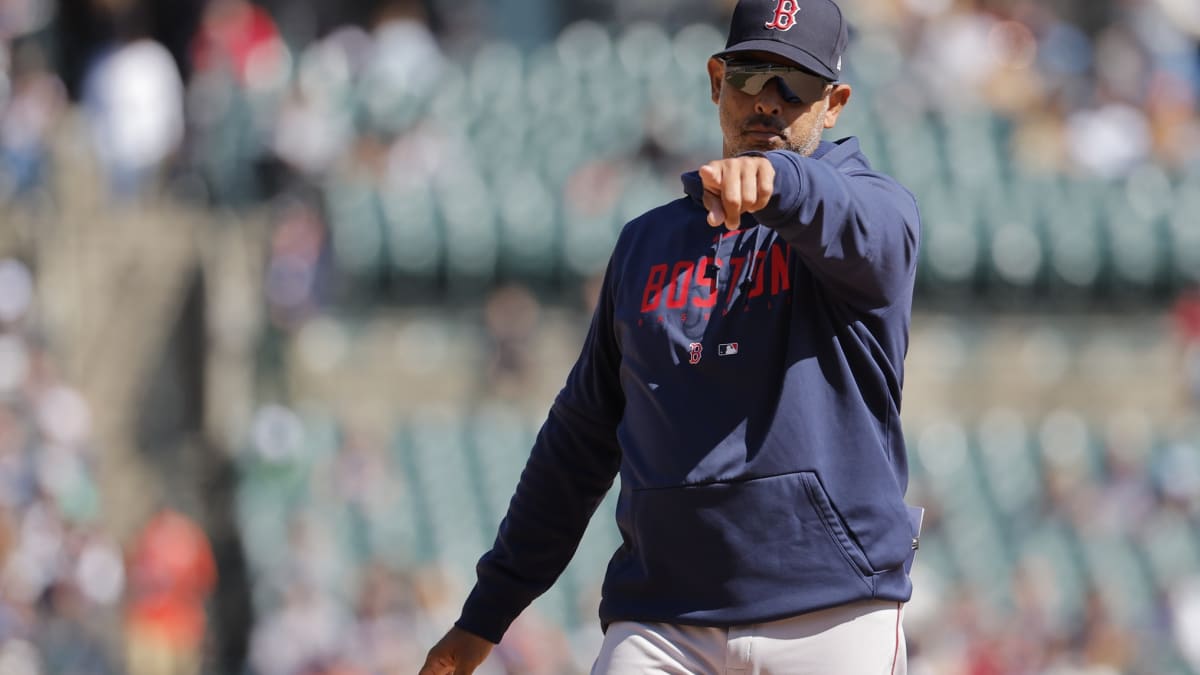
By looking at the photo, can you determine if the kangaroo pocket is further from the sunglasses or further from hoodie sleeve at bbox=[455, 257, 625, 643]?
the sunglasses

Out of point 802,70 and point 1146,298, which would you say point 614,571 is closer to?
point 802,70

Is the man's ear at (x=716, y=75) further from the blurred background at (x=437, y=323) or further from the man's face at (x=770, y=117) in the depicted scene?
the blurred background at (x=437, y=323)

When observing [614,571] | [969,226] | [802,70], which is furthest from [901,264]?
[969,226]

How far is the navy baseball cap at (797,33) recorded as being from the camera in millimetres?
3182

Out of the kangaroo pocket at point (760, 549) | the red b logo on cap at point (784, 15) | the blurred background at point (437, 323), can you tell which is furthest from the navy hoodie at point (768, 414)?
the blurred background at point (437, 323)

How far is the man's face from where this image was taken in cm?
323

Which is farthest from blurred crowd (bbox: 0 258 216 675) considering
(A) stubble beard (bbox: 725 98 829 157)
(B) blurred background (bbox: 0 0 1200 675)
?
(A) stubble beard (bbox: 725 98 829 157)

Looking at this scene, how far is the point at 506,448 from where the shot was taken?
11.6 m

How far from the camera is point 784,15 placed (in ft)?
10.5

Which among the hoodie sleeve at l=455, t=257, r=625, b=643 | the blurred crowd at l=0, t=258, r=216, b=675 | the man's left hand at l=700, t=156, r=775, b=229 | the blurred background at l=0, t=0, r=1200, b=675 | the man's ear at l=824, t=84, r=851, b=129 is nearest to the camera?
the man's left hand at l=700, t=156, r=775, b=229

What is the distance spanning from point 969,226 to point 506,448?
350 cm

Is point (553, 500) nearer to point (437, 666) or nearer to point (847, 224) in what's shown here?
point (437, 666)

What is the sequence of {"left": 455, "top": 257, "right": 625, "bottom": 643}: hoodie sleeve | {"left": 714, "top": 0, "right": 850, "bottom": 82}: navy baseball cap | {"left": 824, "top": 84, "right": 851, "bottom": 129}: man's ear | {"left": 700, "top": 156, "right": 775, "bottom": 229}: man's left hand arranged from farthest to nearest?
{"left": 455, "top": 257, "right": 625, "bottom": 643}: hoodie sleeve, {"left": 824, "top": 84, "right": 851, "bottom": 129}: man's ear, {"left": 714, "top": 0, "right": 850, "bottom": 82}: navy baseball cap, {"left": 700, "top": 156, "right": 775, "bottom": 229}: man's left hand

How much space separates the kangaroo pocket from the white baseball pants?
0.05 meters
